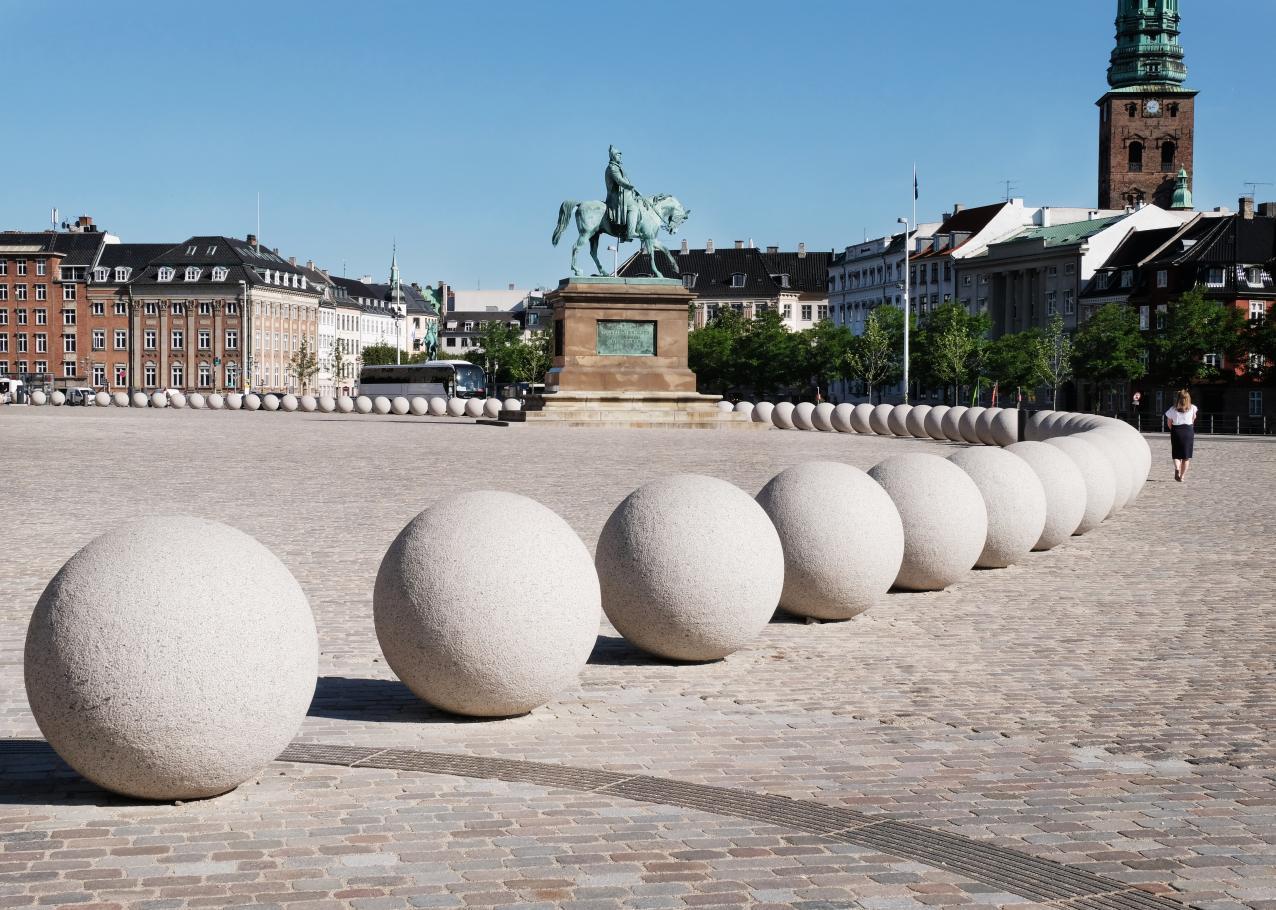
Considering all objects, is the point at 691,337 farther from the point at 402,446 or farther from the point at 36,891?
the point at 36,891

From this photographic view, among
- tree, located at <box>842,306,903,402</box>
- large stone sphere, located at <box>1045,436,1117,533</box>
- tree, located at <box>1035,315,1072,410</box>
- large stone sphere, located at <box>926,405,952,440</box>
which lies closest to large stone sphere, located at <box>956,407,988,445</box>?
large stone sphere, located at <box>926,405,952,440</box>

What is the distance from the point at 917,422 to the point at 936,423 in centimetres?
144

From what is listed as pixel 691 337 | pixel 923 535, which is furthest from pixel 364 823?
pixel 691 337

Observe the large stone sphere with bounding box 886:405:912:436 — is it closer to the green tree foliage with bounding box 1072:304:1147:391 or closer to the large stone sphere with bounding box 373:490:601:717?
the large stone sphere with bounding box 373:490:601:717

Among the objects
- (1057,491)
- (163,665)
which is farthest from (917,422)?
(163,665)

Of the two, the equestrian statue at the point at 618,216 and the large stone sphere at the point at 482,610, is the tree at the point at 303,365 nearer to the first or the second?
the equestrian statue at the point at 618,216

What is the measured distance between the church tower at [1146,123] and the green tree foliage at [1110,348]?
44.6 metres

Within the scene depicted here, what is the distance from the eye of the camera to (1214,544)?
58.1 ft

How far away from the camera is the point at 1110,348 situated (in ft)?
307

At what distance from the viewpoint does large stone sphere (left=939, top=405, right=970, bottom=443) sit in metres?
45.6

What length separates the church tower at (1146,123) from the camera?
454 feet

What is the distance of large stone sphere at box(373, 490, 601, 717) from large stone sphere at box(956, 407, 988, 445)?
122 feet

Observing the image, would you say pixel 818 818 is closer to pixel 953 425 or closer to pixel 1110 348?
pixel 953 425

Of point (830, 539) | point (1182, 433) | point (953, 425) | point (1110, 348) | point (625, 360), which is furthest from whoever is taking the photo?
point (1110, 348)
